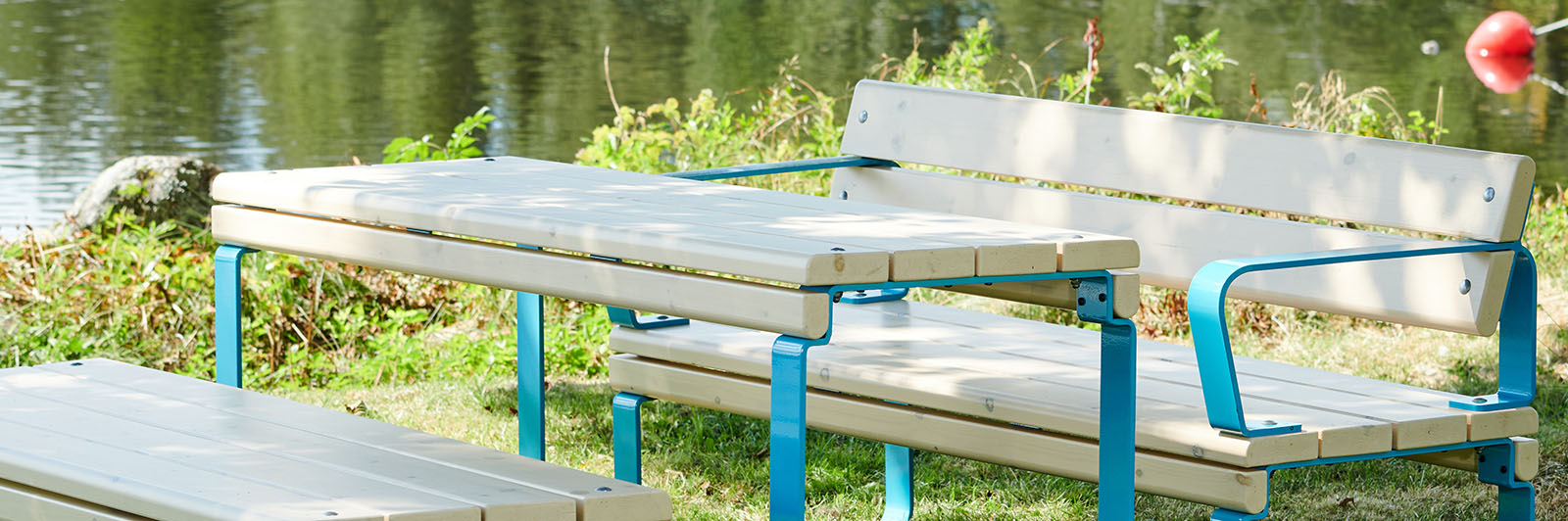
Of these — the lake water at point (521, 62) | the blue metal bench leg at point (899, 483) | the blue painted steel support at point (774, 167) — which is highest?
the lake water at point (521, 62)

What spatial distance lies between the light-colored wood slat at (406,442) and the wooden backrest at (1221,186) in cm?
154

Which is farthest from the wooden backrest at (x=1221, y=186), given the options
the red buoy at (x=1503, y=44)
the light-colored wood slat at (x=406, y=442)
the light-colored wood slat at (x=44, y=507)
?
the red buoy at (x=1503, y=44)

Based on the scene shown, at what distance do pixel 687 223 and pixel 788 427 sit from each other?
402 mm

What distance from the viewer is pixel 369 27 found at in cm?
1830

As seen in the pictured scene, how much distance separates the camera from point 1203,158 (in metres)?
3.66

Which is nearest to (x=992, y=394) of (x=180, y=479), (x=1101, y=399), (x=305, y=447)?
(x=1101, y=399)

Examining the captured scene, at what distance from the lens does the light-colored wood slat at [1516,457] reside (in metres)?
3.12

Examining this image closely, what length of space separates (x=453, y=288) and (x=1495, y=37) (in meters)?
13.2

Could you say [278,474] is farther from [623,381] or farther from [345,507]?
[623,381]

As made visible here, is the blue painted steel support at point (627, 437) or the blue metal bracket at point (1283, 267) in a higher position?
the blue metal bracket at point (1283, 267)

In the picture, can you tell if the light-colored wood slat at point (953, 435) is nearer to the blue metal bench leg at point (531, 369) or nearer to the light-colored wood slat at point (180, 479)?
the blue metal bench leg at point (531, 369)

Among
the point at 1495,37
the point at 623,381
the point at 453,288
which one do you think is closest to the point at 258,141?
the point at 453,288

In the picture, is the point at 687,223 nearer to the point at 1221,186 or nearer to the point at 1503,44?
the point at 1221,186

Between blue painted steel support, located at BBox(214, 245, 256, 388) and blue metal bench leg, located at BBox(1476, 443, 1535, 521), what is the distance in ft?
7.82
